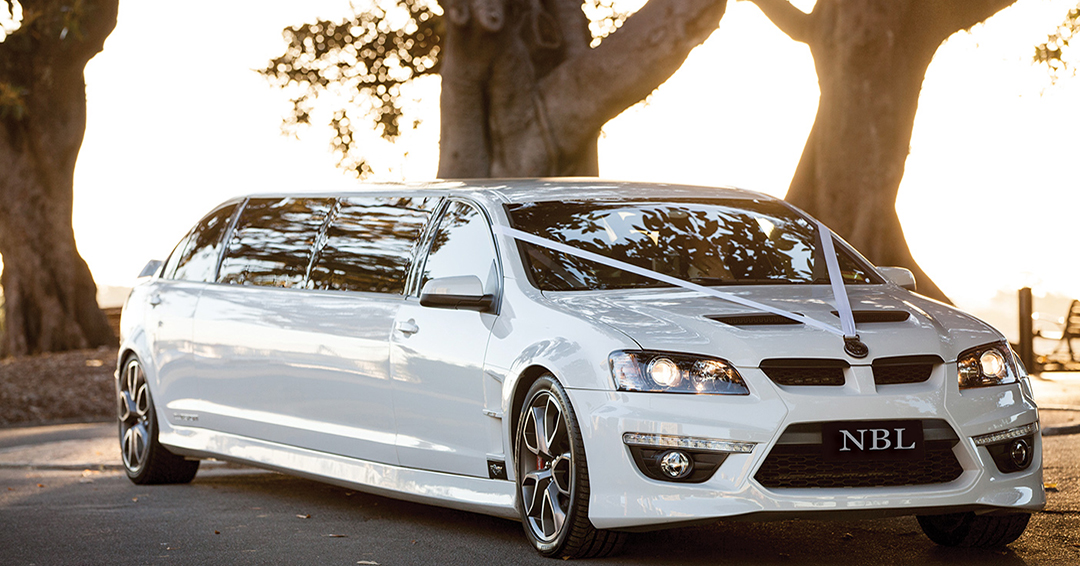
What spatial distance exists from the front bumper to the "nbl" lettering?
6cm

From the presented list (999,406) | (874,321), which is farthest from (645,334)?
(999,406)

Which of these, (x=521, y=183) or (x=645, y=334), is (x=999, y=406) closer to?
(x=645, y=334)

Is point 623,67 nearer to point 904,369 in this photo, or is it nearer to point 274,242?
point 274,242

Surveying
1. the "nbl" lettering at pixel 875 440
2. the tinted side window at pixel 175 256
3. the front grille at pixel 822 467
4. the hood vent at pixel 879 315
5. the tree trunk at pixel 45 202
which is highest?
the hood vent at pixel 879 315

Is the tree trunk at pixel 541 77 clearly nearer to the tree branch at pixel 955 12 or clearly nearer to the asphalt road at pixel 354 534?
the tree branch at pixel 955 12

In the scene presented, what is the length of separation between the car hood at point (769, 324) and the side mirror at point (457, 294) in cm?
33

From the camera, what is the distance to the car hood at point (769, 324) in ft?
19.3

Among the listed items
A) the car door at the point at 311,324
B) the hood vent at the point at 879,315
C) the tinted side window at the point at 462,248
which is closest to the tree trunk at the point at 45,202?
the car door at the point at 311,324

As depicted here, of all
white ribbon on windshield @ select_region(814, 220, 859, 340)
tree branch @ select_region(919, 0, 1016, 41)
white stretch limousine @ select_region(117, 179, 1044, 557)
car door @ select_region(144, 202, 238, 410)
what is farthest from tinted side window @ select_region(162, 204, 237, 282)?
tree branch @ select_region(919, 0, 1016, 41)

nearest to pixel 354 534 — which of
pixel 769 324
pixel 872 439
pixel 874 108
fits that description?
pixel 769 324

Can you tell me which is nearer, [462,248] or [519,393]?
[519,393]

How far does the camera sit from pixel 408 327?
24.0ft

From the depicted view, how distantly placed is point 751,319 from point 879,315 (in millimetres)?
573

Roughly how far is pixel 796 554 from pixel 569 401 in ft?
4.04
